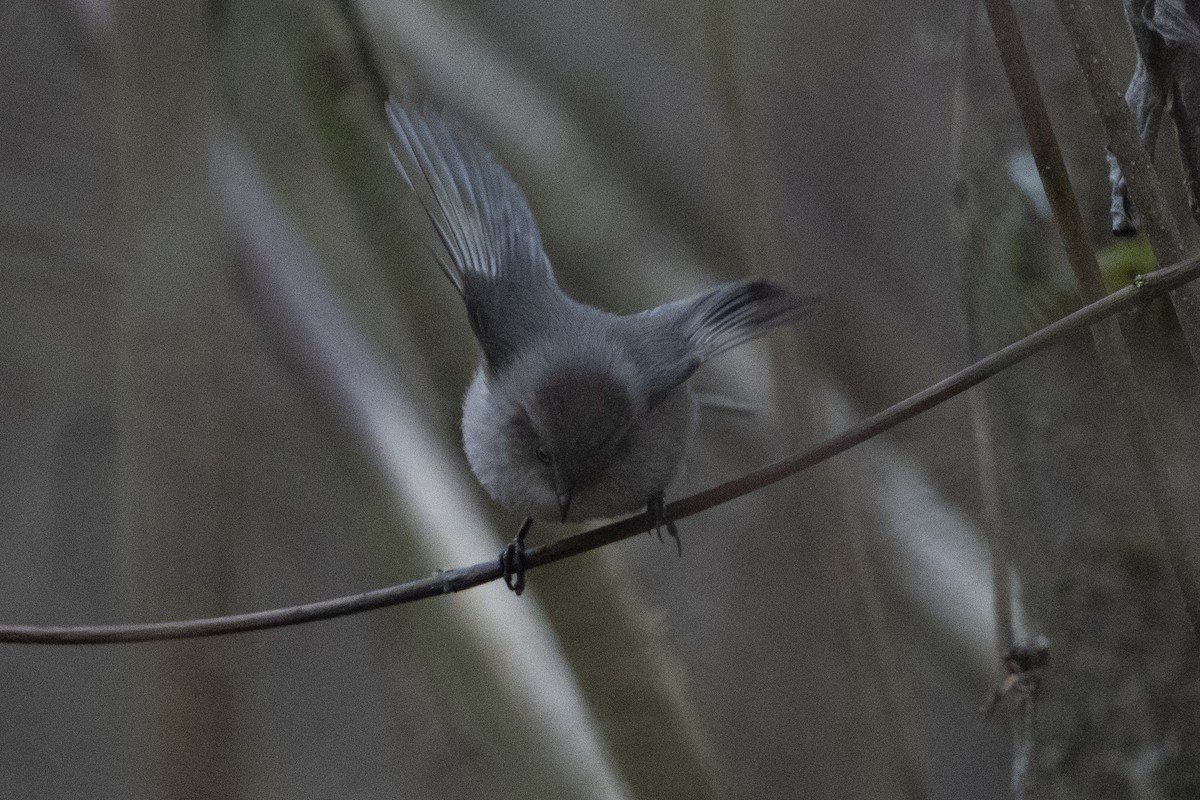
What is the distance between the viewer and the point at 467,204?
57.9 inches

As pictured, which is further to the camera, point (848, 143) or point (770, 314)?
point (848, 143)

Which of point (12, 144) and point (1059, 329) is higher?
point (12, 144)

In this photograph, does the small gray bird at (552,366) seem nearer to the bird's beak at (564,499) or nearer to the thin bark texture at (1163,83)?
the bird's beak at (564,499)

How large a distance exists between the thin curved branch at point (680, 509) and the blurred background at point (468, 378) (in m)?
0.13

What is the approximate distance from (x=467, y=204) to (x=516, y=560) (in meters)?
0.41

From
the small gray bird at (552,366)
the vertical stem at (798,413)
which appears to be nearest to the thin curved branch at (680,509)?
the small gray bird at (552,366)

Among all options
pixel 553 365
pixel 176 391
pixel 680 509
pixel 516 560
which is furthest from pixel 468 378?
pixel 680 509

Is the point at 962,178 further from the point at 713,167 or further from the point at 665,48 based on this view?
the point at 713,167

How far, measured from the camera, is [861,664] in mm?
1571

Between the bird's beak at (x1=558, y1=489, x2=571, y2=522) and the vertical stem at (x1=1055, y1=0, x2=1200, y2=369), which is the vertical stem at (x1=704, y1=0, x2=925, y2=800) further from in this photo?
the vertical stem at (x1=1055, y1=0, x2=1200, y2=369)

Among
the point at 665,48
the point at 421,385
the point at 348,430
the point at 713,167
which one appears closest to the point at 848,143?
the point at 713,167

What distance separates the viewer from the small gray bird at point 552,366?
1.47 metres

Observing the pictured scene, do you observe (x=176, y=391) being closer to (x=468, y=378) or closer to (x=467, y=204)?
(x=467, y=204)

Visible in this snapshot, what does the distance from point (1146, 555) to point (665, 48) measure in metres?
1.39
